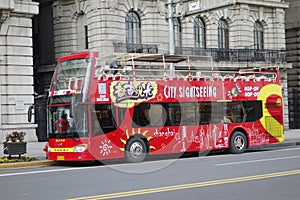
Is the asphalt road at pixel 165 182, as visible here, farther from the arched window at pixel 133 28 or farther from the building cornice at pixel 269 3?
the building cornice at pixel 269 3

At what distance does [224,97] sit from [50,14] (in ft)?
59.6

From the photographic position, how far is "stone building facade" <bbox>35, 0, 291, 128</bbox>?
3444cm

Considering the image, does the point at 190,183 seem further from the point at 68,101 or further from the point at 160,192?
the point at 68,101

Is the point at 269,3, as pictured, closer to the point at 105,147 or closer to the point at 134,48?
the point at 134,48

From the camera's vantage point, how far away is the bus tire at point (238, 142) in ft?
79.8

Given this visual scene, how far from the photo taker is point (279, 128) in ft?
85.3

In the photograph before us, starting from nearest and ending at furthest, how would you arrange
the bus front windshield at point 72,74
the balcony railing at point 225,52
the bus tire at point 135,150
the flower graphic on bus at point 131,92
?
1. the bus front windshield at point 72,74
2. the flower graphic on bus at point 131,92
3. the bus tire at point 135,150
4. the balcony railing at point 225,52

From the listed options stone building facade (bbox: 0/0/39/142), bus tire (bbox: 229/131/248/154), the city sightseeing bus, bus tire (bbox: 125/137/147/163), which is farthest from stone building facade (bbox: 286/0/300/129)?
bus tire (bbox: 125/137/147/163)

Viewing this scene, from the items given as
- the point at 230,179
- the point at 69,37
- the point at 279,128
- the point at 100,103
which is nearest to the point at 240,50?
the point at 69,37

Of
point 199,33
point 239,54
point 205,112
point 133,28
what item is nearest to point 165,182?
point 205,112

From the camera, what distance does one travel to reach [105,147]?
66.8ft

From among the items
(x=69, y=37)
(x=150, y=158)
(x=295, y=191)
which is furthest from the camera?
(x=69, y=37)

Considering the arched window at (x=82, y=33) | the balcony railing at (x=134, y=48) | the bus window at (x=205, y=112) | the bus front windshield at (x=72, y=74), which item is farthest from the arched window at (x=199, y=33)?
the bus front windshield at (x=72, y=74)

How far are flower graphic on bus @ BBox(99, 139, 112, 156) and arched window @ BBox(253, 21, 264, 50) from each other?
77.3 feet
